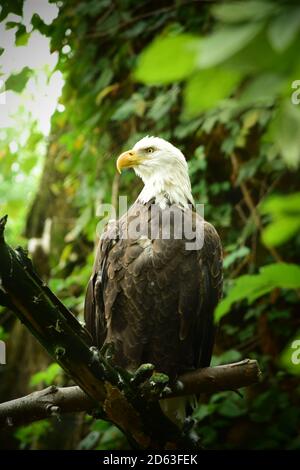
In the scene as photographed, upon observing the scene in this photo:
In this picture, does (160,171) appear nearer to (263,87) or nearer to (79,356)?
(79,356)

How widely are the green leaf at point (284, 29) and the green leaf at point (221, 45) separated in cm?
2

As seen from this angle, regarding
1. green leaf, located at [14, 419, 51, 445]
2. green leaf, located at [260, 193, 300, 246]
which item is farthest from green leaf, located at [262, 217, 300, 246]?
green leaf, located at [14, 419, 51, 445]

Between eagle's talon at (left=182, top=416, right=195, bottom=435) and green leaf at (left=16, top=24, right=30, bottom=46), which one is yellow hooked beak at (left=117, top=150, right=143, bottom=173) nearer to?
green leaf at (left=16, top=24, right=30, bottom=46)

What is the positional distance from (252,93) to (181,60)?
6cm

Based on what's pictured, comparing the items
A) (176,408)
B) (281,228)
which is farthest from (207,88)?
(176,408)

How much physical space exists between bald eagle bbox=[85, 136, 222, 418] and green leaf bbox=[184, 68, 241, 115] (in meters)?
1.85

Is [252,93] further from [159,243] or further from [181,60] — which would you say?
[159,243]

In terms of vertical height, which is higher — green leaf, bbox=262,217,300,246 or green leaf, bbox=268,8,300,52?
green leaf, bbox=268,8,300,52

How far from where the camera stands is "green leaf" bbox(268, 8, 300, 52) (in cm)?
35

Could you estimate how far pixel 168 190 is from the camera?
256 cm

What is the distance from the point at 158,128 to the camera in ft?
12.3

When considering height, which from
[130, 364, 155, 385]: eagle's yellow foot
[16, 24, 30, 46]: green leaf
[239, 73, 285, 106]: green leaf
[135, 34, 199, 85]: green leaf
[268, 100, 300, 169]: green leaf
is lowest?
[268, 100, 300, 169]: green leaf

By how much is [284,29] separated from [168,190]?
2.20 metres

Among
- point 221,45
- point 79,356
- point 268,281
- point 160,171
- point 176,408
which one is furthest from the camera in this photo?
point 160,171
